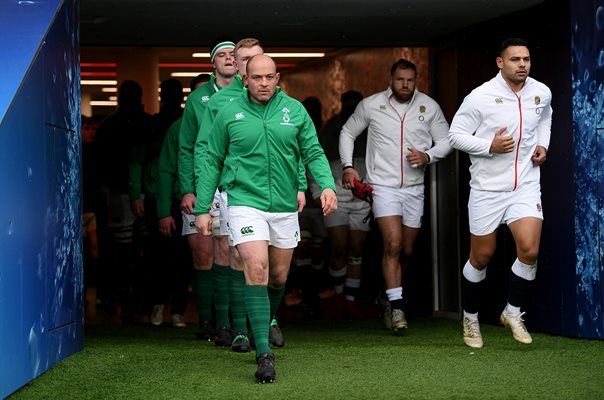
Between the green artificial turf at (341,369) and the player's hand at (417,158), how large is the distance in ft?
4.66

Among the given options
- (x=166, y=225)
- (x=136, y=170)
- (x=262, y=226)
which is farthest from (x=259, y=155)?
(x=136, y=170)

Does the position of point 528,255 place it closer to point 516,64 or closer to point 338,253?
point 516,64

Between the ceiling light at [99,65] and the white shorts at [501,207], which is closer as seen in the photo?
the white shorts at [501,207]

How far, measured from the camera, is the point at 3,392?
6.15 meters

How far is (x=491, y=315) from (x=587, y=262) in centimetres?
171

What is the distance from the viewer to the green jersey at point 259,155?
23.6 ft

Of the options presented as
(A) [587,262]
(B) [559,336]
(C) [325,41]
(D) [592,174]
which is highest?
(C) [325,41]

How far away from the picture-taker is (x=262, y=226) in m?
7.18

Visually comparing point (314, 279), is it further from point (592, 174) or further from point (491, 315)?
point (592, 174)

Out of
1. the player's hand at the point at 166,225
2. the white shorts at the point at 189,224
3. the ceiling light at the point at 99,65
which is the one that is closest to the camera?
the white shorts at the point at 189,224

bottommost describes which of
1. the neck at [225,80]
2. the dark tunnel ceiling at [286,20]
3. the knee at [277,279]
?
the knee at [277,279]

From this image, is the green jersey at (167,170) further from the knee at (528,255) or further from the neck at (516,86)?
the knee at (528,255)

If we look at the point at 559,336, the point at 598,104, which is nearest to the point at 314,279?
the point at 559,336

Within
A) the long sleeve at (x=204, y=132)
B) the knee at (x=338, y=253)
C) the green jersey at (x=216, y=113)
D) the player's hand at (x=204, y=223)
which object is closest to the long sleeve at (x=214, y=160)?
the player's hand at (x=204, y=223)
